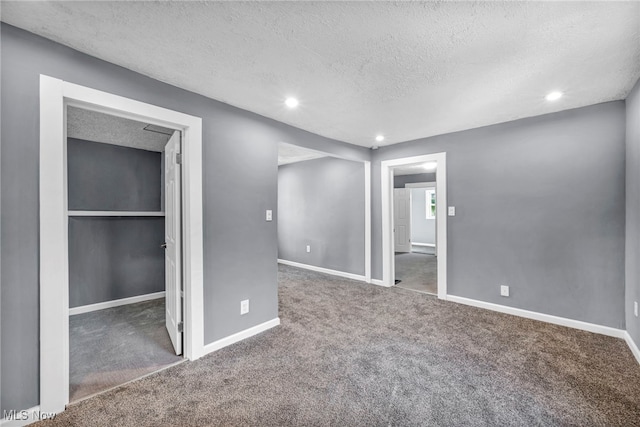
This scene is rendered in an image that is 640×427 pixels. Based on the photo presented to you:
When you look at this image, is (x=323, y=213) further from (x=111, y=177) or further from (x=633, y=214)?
(x=633, y=214)

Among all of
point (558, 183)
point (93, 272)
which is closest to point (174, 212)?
point (93, 272)

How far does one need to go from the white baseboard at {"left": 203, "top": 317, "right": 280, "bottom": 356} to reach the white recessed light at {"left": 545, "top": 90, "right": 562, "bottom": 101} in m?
3.42

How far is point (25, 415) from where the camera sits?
1.53m

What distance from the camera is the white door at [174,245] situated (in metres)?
2.34

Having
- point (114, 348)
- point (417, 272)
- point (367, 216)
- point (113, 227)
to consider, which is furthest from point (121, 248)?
point (417, 272)

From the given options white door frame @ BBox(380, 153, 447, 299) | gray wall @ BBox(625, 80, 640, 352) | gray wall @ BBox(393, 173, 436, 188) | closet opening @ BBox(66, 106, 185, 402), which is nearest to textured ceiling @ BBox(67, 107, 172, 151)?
closet opening @ BBox(66, 106, 185, 402)

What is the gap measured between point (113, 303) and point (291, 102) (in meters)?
3.47

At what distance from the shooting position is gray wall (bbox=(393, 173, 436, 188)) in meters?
7.59

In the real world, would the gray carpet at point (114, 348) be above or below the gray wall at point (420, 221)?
below

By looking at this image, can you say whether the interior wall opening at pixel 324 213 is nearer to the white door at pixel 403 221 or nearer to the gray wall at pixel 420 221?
the white door at pixel 403 221

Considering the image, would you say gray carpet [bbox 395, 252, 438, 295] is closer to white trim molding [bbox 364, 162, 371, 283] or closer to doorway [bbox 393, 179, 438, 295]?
doorway [bbox 393, 179, 438, 295]

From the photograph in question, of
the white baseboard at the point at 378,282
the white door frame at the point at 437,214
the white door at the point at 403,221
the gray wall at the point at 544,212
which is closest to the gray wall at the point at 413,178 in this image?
the white door at the point at 403,221

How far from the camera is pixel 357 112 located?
2848 millimetres

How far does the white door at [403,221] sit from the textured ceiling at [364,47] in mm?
5401
